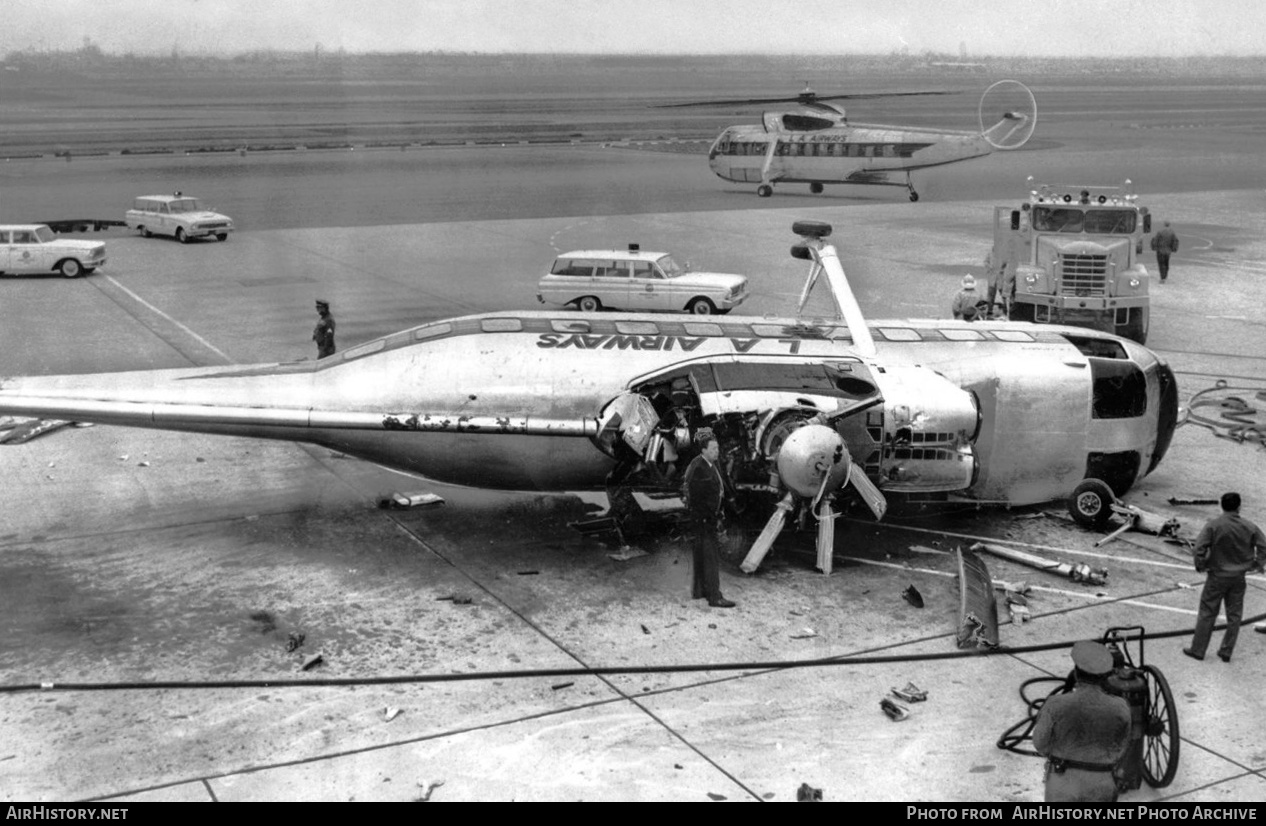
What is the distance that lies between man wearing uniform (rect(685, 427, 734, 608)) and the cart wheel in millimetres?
4906

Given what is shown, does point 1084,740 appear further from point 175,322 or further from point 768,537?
point 175,322

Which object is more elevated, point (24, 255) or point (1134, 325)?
point (1134, 325)

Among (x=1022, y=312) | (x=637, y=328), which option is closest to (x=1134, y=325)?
(x=1022, y=312)

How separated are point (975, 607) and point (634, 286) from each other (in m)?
19.5

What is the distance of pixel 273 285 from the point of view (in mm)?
35688

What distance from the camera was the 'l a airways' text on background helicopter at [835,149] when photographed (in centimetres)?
5416

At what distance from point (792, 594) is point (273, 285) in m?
25.0

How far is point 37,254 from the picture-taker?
121ft

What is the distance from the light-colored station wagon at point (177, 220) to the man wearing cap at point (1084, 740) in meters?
40.1

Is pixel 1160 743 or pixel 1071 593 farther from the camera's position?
pixel 1071 593

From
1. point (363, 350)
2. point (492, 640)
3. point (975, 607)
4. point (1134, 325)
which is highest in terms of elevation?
point (363, 350)

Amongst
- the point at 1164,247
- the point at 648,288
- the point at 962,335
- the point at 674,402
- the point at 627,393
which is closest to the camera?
the point at 627,393

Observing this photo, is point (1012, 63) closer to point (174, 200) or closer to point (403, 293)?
point (403, 293)

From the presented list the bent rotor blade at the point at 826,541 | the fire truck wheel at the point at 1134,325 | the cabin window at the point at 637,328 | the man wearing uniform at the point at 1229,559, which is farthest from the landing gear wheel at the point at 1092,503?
the fire truck wheel at the point at 1134,325
